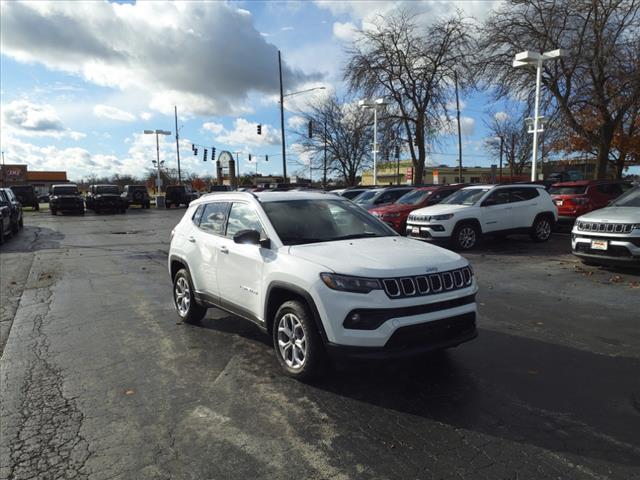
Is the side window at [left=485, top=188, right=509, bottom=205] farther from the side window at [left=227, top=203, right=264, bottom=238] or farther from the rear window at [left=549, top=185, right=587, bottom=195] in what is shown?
the side window at [left=227, top=203, right=264, bottom=238]

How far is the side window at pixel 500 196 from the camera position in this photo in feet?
42.8

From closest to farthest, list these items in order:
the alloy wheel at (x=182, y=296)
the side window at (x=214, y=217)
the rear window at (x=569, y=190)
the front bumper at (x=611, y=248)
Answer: the side window at (x=214, y=217)
the alloy wheel at (x=182, y=296)
the front bumper at (x=611, y=248)
the rear window at (x=569, y=190)

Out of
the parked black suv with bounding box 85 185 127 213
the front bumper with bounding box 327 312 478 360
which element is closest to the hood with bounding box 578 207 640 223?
the front bumper with bounding box 327 312 478 360

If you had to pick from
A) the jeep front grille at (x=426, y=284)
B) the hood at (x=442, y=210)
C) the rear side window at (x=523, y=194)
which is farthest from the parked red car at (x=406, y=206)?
the jeep front grille at (x=426, y=284)

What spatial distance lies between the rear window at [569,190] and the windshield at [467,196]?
11.1 ft

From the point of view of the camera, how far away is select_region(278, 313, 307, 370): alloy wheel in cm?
427

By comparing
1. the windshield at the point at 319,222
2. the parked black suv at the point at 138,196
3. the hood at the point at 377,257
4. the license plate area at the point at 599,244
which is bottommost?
the license plate area at the point at 599,244

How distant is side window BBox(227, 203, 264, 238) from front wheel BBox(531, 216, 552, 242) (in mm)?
10272

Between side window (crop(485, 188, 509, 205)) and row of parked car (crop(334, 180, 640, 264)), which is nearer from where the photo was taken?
row of parked car (crop(334, 180, 640, 264))

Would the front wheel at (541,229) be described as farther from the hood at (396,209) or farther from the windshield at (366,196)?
the windshield at (366,196)

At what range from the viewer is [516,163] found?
71.3 m

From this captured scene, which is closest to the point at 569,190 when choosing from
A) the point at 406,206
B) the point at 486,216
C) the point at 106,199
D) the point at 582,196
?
the point at 582,196

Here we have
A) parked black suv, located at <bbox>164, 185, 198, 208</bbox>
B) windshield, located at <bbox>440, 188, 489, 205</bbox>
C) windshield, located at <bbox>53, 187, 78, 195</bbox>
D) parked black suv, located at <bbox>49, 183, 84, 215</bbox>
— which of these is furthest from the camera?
parked black suv, located at <bbox>164, 185, 198, 208</bbox>

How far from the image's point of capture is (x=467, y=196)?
13594 mm
